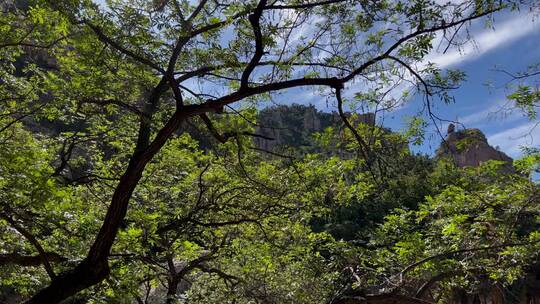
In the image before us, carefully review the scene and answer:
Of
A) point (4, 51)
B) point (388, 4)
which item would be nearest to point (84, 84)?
point (4, 51)

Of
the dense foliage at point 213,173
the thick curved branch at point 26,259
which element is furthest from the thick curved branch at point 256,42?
the thick curved branch at point 26,259

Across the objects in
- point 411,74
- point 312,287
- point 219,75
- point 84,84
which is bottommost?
point 312,287

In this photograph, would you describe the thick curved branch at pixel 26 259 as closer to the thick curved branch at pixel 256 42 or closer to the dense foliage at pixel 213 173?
the dense foliage at pixel 213 173

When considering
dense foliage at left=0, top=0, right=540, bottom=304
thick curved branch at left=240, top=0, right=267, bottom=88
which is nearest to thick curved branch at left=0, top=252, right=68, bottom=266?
dense foliage at left=0, top=0, right=540, bottom=304

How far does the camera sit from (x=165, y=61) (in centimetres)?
438

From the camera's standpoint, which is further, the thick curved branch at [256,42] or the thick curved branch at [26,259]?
the thick curved branch at [26,259]

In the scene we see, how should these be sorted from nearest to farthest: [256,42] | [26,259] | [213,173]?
[256,42] → [26,259] → [213,173]

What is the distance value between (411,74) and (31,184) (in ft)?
12.4

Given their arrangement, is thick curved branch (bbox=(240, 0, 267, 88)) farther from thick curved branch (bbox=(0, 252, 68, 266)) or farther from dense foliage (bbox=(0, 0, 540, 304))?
thick curved branch (bbox=(0, 252, 68, 266))

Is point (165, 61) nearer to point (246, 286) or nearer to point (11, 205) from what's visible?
point (11, 205)

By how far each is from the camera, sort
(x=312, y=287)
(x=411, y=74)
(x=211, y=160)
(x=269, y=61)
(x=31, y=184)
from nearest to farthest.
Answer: (x=411, y=74) < (x=269, y=61) < (x=31, y=184) < (x=211, y=160) < (x=312, y=287)

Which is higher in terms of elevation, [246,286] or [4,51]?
[4,51]

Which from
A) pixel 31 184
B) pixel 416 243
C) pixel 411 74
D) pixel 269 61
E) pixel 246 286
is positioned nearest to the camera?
pixel 411 74

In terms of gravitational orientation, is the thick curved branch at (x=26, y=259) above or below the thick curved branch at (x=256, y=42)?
below
